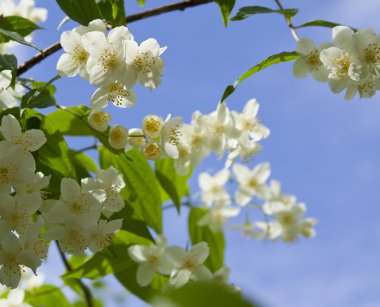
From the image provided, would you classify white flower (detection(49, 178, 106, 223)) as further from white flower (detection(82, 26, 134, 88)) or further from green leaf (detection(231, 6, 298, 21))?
green leaf (detection(231, 6, 298, 21))

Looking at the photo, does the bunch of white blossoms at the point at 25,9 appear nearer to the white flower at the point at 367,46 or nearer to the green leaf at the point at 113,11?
the green leaf at the point at 113,11

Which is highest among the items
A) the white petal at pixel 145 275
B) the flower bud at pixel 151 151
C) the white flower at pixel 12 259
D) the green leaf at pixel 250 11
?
the green leaf at pixel 250 11

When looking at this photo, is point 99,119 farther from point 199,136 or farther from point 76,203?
point 199,136

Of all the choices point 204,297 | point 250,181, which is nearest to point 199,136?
point 250,181

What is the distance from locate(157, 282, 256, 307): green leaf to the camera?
0.62ft

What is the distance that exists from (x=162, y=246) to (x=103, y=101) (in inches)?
23.9

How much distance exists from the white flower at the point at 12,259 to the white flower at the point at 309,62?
687 millimetres

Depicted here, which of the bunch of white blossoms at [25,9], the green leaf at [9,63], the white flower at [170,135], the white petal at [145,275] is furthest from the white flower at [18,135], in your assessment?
the bunch of white blossoms at [25,9]

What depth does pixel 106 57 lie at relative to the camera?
3.48 feet

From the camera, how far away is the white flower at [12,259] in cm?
101

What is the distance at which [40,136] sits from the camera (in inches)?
40.8

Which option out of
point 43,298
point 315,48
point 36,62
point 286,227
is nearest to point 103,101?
point 36,62

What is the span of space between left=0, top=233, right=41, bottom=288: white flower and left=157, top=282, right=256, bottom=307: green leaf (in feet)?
2.90

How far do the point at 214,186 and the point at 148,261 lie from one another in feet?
3.35
